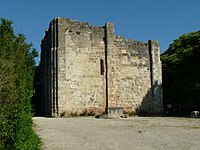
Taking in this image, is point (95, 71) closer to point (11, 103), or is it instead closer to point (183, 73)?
point (183, 73)

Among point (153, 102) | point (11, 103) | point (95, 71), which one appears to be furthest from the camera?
point (153, 102)

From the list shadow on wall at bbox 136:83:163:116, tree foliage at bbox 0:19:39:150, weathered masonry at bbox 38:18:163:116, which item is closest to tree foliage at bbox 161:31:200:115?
weathered masonry at bbox 38:18:163:116

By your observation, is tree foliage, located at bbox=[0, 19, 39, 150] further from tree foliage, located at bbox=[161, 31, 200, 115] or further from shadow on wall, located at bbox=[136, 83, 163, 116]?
tree foliage, located at bbox=[161, 31, 200, 115]

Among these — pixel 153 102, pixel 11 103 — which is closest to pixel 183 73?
pixel 153 102

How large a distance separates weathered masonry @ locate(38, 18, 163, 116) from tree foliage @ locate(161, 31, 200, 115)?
301 centimetres

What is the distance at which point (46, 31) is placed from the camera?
24.9 metres

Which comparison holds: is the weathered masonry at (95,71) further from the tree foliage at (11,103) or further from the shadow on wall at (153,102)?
the tree foliage at (11,103)

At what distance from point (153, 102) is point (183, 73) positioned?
4.42 metres

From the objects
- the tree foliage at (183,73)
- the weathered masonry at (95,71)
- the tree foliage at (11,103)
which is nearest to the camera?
the tree foliage at (11,103)

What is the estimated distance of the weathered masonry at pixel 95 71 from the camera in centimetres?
2194

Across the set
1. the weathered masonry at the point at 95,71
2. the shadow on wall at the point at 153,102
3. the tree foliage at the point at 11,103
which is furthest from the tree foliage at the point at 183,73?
the tree foliage at the point at 11,103

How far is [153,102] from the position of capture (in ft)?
82.1

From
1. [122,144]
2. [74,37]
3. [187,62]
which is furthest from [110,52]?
[122,144]

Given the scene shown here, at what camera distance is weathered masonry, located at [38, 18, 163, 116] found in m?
21.9
